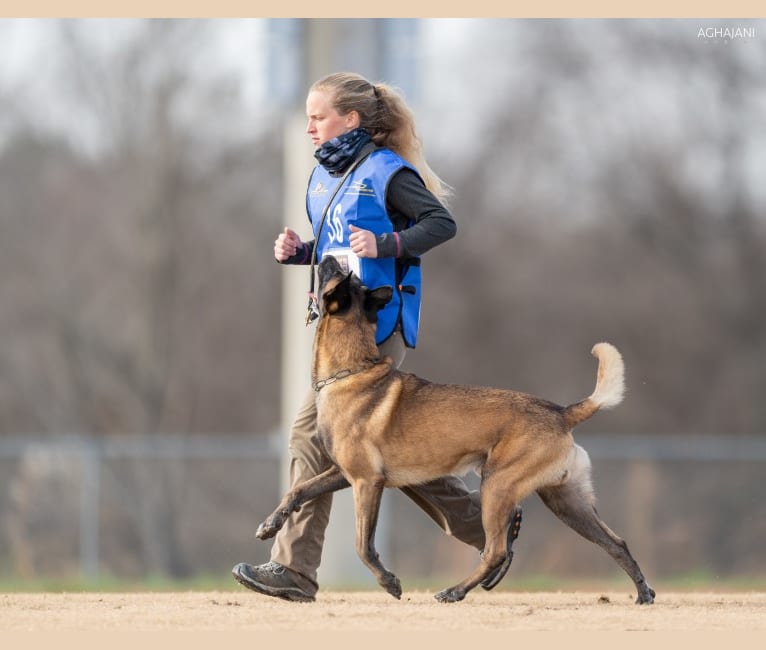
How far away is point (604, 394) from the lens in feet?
21.6

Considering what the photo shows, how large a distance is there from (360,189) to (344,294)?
515 mm

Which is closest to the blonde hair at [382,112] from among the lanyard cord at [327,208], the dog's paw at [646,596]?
the lanyard cord at [327,208]

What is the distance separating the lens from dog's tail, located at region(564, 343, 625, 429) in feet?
21.5

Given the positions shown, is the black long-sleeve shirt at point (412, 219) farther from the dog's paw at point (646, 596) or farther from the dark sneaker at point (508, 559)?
the dog's paw at point (646, 596)

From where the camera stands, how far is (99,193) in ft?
83.6

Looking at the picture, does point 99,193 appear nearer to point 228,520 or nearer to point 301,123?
point 228,520

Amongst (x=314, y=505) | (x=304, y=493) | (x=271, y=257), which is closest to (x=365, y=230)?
(x=304, y=493)

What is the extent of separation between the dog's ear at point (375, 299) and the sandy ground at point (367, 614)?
4.59 ft

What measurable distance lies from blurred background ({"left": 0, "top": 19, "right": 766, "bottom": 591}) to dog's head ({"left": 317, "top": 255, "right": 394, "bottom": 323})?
39.8 feet

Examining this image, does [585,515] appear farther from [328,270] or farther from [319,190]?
[319,190]

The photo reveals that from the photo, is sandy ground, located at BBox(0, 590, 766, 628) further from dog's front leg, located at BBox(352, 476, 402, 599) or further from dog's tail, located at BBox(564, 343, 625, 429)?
dog's tail, located at BBox(564, 343, 625, 429)

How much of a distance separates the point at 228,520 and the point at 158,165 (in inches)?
309

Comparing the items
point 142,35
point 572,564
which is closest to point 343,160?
point 572,564

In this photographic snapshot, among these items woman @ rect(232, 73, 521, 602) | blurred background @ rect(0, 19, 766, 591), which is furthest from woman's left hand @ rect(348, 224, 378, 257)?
blurred background @ rect(0, 19, 766, 591)
